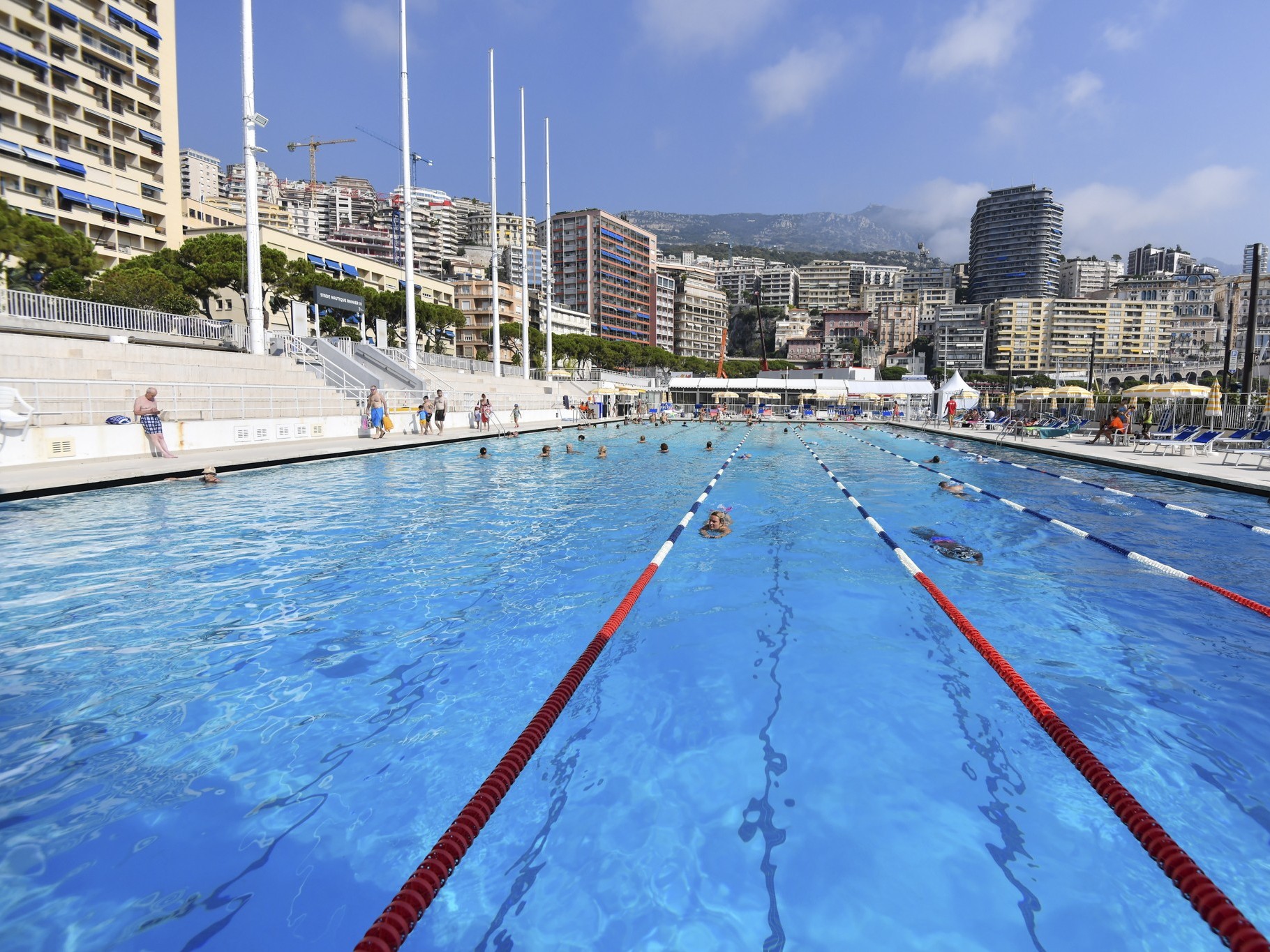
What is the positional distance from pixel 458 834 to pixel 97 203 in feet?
195

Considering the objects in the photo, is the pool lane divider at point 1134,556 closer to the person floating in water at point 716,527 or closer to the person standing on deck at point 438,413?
the person floating in water at point 716,527

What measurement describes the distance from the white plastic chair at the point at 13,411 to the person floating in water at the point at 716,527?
12.8m

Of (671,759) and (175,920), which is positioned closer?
(175,920)

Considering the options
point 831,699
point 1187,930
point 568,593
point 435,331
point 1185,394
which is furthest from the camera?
point 435,331

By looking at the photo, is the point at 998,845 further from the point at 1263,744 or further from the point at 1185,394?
the point at 1185,394

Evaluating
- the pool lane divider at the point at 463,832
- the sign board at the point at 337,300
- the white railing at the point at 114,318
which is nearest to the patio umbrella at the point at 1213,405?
the pool lane divider at the point at 463,832

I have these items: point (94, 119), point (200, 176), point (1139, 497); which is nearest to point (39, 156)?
point (94, 119)

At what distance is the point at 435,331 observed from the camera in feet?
228

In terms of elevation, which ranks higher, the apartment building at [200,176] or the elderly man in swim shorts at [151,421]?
the apartment building at [200,176]

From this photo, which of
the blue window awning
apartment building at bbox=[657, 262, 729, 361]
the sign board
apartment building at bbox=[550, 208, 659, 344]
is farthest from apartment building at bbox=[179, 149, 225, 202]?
the sign board

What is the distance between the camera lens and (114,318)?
20594 mm

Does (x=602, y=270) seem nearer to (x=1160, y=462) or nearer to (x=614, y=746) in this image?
(x=1160, y=462)

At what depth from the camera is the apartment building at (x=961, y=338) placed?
163125mm

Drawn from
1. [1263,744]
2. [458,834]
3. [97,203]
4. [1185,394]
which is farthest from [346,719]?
[97,203]
